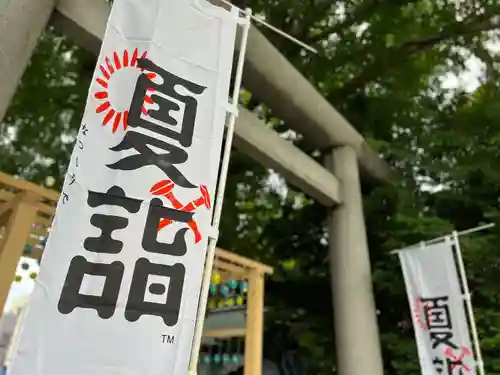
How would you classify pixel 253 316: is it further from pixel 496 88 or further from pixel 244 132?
pixel 496 88

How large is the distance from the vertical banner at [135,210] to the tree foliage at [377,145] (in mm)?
3191

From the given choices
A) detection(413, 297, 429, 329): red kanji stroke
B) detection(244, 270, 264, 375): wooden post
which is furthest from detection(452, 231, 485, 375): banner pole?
detection(244, 270, 264, 375): wooden post

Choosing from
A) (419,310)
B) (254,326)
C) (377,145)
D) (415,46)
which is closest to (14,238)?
(254,326)

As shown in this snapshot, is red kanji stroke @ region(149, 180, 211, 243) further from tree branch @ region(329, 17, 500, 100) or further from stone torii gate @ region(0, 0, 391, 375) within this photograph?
tree branch @ region(329, 17, 500, 100)

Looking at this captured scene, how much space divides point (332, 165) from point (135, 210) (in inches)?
141

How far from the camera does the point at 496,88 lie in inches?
209

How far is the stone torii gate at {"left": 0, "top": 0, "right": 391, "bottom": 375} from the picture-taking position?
4125 mm

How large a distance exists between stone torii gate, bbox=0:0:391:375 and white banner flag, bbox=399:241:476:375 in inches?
18.1

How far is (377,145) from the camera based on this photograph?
5316 mm

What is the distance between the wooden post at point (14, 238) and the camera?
8.29ft

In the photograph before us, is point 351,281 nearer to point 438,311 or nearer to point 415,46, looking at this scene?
point 438,311

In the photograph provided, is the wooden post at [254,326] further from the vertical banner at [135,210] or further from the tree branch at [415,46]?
the tree branch at [415,46]

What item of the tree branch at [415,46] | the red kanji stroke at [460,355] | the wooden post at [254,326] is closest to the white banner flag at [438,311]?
the red kanji stroke at [460,355]

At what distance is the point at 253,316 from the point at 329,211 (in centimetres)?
161
